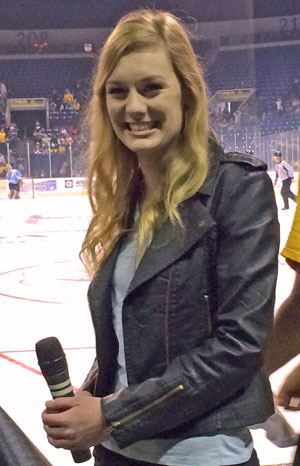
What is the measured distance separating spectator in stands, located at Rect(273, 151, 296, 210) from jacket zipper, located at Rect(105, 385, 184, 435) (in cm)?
713

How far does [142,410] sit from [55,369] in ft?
0.40

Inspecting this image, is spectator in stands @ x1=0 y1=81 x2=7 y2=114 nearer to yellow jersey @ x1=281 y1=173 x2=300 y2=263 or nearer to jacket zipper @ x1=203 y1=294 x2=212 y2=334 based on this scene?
yellow jersey @ x1=281 y1=173 x2=300 y2=263

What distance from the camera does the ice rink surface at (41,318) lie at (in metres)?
1.71

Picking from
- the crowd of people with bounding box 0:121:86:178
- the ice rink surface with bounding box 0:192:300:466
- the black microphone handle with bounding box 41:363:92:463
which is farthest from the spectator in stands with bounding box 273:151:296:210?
the black microphone handle with bounding box 41:363:92:463

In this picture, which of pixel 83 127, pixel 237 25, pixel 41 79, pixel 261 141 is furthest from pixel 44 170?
pixel 83 127

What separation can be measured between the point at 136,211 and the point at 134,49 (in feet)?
0.68

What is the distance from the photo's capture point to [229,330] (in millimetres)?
673

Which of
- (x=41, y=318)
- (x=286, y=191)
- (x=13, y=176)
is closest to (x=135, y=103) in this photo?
(x=41, y=318)

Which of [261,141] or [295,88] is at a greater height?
[295,88]

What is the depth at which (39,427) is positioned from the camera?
5.59ft

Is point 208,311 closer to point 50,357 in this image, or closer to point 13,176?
point 50,357

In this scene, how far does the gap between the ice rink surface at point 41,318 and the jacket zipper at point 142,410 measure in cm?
10

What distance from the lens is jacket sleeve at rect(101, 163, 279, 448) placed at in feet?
2.20

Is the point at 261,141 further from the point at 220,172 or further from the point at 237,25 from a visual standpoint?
the point at 220,172
